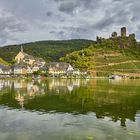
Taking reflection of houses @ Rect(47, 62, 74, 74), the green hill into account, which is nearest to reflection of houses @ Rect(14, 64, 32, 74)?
reflection of houses @ Rect(47, 62, 74, 74)

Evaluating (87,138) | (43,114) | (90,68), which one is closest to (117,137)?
(87,138)

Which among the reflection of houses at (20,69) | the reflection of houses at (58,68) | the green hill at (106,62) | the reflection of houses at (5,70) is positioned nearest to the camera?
the reflection of houses at (5,70)

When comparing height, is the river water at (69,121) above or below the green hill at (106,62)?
below

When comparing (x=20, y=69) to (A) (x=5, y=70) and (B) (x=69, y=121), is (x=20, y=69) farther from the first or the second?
(B) (x=69, y=121)

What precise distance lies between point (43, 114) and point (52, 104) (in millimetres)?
8170

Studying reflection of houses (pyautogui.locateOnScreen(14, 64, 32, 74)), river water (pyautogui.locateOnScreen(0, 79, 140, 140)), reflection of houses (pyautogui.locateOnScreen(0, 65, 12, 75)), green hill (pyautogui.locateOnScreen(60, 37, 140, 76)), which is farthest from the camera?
reflection of houses (pyautogui.locateOnScreen(14, 64, 32, 74))

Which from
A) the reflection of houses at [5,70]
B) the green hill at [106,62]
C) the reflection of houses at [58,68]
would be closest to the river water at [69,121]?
the green hill at [106,62]

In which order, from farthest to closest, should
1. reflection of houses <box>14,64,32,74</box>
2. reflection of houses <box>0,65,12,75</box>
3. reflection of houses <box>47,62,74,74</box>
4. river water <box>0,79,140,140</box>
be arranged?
1. reflection of houses <box>14,64,32,74</box>
2. reflection of houses <box>47,62,74,74</box>
3. reflection of houses <box>0,65,12,75</box>
4. river water <box>0,79,140,140</box>

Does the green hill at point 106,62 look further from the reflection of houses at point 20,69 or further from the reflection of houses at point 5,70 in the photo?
the reflection of houses at point 5,70

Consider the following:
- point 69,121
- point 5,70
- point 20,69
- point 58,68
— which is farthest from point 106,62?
point 69,121

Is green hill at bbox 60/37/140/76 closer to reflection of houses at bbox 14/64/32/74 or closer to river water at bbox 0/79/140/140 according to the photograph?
reflection of houses at bbox 14/64/32/74

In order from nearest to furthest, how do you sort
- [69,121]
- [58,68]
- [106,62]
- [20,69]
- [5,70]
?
[69,121]
[5,70]
[20,69]
[58,68]
[106,62]

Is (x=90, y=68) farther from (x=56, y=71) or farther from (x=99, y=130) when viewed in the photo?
(x=99, y=130)

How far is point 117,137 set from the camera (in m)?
22.8
